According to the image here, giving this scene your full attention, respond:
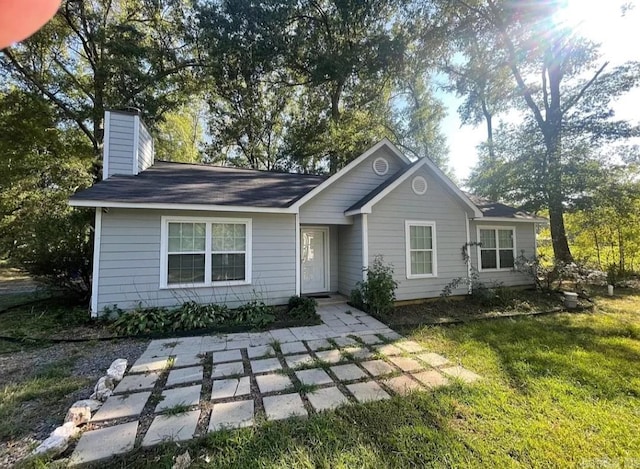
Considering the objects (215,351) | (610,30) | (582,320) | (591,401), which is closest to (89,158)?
(215,351)

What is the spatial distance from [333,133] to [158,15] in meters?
9.25

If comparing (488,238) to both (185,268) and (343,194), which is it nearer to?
(343,194)

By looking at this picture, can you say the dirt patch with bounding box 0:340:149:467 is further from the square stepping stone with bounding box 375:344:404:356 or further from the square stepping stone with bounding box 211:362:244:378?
the square stepping stone with bounding box 375:344:404:356

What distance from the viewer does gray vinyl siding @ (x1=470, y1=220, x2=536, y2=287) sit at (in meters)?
9.11

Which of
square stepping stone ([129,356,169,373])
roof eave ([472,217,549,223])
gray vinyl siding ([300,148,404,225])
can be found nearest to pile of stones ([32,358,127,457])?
square stepping stone ([129,356,169,373])

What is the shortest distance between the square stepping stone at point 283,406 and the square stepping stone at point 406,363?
163cm

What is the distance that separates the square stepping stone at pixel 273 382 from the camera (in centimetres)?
350

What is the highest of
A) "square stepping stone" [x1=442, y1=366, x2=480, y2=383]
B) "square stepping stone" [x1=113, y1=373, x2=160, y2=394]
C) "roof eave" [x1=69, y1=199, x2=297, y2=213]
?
"roof eave" [x1=69, y1=199, x2=297, y2=213]

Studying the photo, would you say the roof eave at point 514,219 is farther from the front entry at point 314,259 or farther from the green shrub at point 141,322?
the green shrub at point 141,322

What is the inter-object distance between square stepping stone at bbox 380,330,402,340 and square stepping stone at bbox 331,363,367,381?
146 cm

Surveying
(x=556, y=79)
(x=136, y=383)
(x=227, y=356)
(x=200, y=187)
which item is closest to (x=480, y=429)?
(x=227, y=356)

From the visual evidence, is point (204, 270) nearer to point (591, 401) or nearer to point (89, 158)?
point (591, 401)

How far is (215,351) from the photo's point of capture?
15.4ft

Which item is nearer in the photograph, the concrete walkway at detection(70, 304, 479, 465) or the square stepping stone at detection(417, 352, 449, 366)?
the concrete walkway at detection(70, 304, 479, 465)
